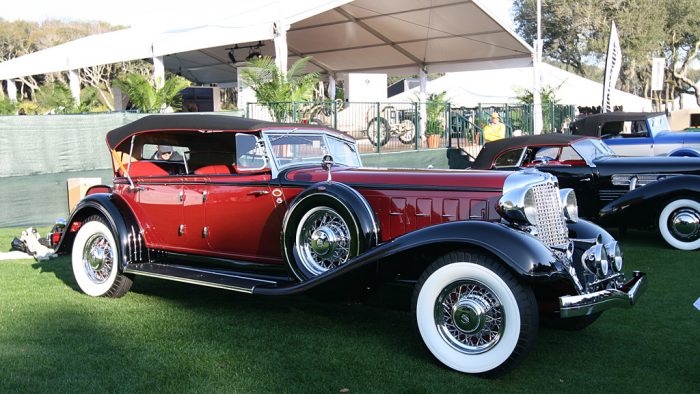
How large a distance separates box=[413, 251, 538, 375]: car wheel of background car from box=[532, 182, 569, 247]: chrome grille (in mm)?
793

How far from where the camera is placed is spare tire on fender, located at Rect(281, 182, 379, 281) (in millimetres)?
4672

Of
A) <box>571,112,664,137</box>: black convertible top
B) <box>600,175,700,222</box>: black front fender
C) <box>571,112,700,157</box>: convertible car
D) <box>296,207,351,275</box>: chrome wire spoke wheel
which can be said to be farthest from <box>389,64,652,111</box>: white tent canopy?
<box>296,207,351,275</box>: chrome wire spoke wheel

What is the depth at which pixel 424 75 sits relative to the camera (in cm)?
2244

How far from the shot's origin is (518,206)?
4422 mm

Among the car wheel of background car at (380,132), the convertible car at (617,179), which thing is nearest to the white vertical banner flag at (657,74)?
the car wheel of background car at (380,132)

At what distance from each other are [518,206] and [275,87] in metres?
10.4

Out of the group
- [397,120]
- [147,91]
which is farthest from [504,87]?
[147,91]

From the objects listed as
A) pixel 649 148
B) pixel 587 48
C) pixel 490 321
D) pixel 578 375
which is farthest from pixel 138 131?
pixel 587 48

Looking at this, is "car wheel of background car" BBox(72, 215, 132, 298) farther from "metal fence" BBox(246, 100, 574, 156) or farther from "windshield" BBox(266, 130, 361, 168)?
"metal fence" BBox(246, 100, 574, 156)

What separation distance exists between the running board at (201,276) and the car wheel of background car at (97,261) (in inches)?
9.8

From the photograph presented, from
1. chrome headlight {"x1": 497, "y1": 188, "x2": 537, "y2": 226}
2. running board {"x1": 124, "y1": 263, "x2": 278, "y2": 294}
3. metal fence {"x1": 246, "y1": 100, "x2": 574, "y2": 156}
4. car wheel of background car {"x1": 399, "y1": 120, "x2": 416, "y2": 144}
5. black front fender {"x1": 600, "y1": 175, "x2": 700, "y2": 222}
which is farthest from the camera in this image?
car wheel of background car {"x1": 399, "y1": 120, "x2": 416, "y2": 144}

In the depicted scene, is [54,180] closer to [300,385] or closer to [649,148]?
[300,385]

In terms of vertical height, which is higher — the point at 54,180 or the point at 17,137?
the point at 17,137

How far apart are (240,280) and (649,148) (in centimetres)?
1104
